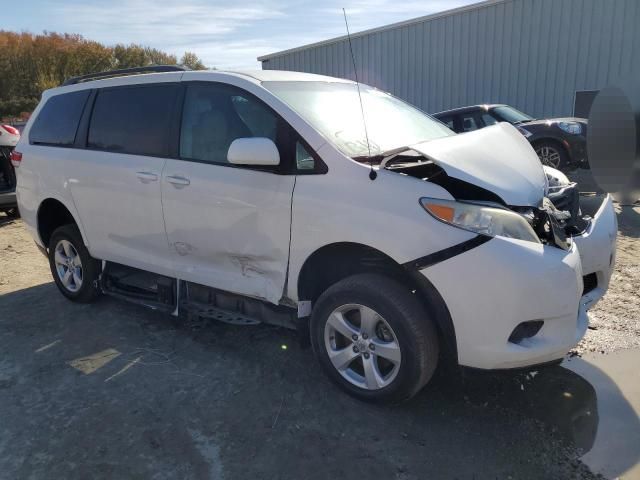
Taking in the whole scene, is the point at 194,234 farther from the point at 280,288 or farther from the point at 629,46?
the point at 629,46

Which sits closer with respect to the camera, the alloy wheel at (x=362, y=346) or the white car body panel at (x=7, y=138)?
the alloy wheel at (x=362, y=346)

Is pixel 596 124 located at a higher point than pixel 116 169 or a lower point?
higher

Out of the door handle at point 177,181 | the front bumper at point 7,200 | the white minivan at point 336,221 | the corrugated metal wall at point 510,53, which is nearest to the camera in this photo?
the white minivan at point 336,221

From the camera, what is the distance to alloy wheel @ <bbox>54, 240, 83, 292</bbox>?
4605mm

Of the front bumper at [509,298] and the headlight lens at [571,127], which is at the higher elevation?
the headlight lens at [571,127]

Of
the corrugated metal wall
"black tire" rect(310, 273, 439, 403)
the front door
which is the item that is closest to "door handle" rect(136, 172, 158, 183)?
the front door

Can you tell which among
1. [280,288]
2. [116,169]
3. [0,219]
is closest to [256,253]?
[280,288]

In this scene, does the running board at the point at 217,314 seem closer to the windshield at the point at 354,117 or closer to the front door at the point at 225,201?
the front door at the point at 225,201

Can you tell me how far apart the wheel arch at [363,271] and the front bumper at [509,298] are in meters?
0.05

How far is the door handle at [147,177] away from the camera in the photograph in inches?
143

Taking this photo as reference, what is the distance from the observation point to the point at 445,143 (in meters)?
3.01

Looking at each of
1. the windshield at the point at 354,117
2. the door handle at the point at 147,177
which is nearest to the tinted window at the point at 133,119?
the door handle at the point at 147,177

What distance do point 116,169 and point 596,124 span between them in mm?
3223

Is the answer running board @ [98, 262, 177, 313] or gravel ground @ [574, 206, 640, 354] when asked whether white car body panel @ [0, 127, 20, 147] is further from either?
gravel ground @ [574, 206, 640, 354]
